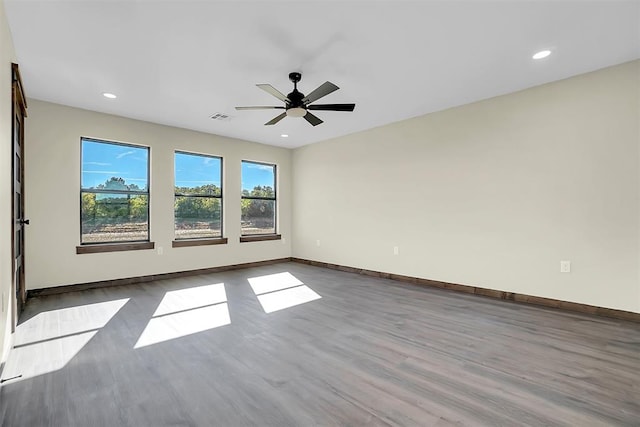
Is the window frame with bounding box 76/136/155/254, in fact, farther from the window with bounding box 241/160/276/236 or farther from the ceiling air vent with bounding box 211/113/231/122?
the window with bounding box 241/160/276/236

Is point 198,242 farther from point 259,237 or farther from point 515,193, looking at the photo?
point 515,193

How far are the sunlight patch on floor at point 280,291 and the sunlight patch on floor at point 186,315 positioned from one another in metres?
0.49

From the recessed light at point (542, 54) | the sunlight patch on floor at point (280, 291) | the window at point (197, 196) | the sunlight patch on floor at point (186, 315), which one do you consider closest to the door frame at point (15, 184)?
the sunlight patch on floor at point (186, 315)

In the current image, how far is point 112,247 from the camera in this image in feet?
15.2

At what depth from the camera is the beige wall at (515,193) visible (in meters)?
3.17

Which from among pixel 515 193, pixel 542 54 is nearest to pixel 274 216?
pixel 515 193

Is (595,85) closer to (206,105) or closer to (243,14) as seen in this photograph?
(243,14)

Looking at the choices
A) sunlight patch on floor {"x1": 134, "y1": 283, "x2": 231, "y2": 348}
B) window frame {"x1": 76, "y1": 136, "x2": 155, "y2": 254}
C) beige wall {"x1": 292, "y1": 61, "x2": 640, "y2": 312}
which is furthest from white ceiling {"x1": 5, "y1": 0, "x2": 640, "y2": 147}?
sunlight patch on floor {"x1": 134, "y1": 283, "x2": 231, "y2": 348}

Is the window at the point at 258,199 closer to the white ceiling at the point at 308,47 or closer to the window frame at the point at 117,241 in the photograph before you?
the window frame at the point at 117,241

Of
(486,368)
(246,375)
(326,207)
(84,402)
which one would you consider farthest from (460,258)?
(84,402)

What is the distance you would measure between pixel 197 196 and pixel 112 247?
156 cm

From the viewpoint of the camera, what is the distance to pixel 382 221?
17.3 feet

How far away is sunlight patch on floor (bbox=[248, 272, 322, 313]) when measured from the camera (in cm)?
376

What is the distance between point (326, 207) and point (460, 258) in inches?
110
